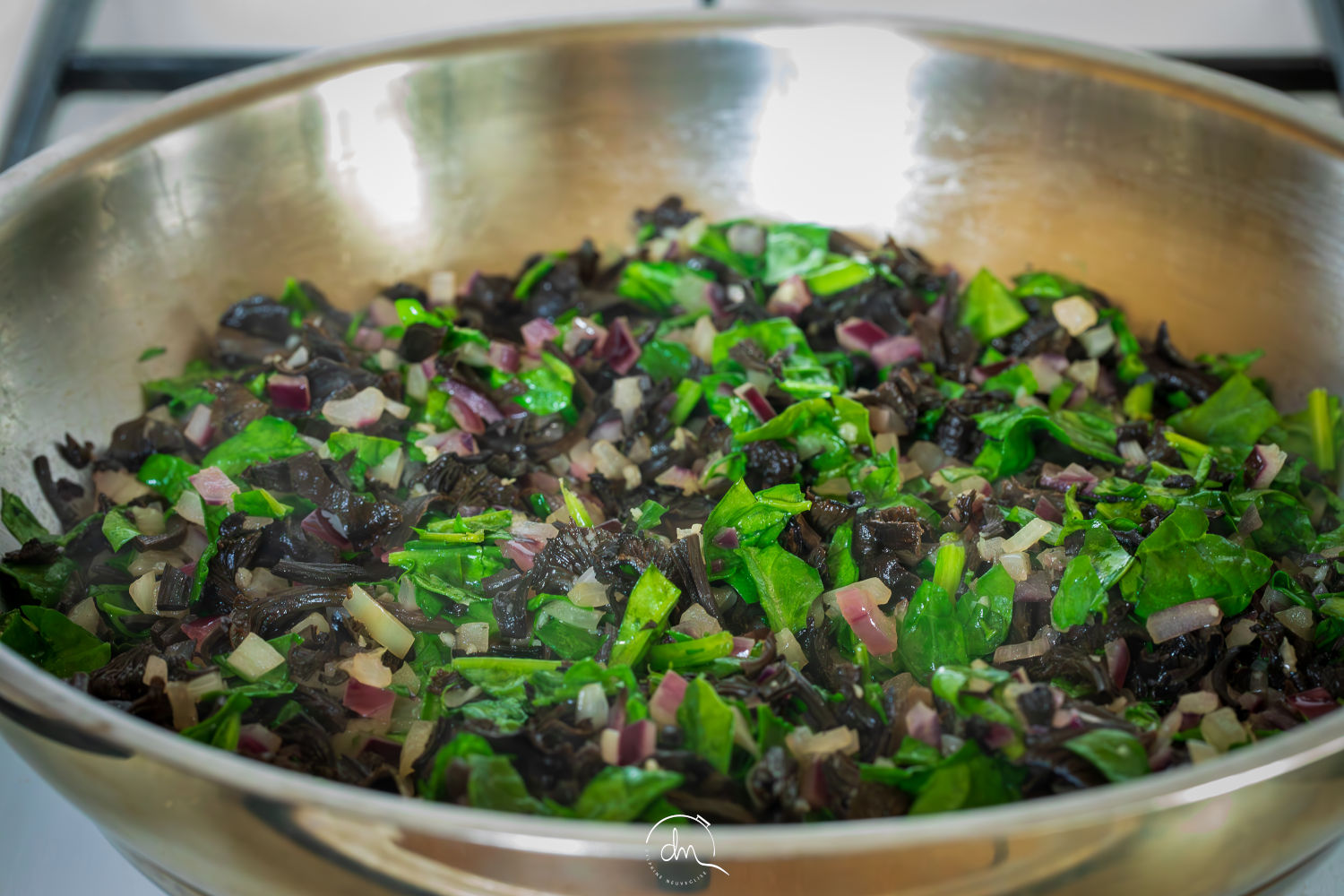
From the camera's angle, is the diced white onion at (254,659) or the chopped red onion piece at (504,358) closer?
the diced white onion at (254,659)

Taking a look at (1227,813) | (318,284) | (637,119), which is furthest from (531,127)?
(1227,813)

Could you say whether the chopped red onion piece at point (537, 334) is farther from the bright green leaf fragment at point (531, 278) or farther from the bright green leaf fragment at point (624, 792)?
the bright green leaf fragment at point (624, 792)

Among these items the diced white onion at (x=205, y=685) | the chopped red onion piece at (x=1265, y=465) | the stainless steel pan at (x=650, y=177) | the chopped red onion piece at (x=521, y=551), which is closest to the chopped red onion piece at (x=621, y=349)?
the stainless steel pan at (x=650, y=177)

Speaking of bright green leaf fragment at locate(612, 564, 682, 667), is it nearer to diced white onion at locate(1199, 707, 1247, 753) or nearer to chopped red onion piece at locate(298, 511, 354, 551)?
chopped red onion piece at locate(298, 511, 354, 551)

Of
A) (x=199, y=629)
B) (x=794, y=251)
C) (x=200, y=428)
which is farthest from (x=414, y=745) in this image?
(x=794, y=251)

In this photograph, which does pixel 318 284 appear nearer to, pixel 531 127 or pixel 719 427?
pixel 531 127

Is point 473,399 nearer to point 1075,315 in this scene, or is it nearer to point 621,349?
point 621,349

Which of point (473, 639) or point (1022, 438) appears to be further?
point (1022, 438)
